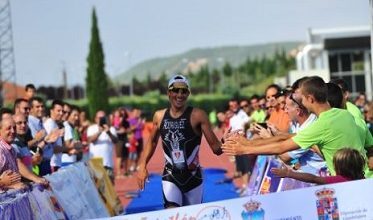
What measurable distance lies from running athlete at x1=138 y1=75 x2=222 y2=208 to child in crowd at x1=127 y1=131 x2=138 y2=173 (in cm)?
1410

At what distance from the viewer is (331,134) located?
6648 mm

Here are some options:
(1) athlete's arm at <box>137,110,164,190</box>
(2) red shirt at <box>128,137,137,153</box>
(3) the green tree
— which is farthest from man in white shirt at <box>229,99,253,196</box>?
(3) the green tree

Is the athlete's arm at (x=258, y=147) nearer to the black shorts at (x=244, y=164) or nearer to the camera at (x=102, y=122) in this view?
the black shorts at (x=244, y=164)

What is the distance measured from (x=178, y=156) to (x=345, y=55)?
39611 mm

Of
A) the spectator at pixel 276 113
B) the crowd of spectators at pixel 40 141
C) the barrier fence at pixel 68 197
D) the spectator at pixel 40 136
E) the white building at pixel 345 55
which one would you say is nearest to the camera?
the barrier fence at pixel 68 197

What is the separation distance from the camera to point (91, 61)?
201 ft

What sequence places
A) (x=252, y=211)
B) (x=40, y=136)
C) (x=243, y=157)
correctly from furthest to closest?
(x=243, y=157) < (x=40, y=136) < (x=252, y=211)

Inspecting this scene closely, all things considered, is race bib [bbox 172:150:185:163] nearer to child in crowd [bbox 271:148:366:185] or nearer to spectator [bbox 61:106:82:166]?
child in crowd [bbox 271:148:366:185]

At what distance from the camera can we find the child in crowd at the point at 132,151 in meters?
22.9

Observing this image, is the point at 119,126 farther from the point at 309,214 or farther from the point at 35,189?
the point at 309,214

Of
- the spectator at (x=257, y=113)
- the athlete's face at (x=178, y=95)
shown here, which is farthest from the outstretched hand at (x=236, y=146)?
the spectator at (x=257, y=113)

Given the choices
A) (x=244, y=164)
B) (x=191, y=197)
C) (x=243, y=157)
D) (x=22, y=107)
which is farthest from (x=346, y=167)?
(x=244, y=164)

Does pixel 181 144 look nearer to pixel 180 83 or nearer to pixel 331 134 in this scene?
pixel 180 83

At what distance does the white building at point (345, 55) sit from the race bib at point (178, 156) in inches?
1471
